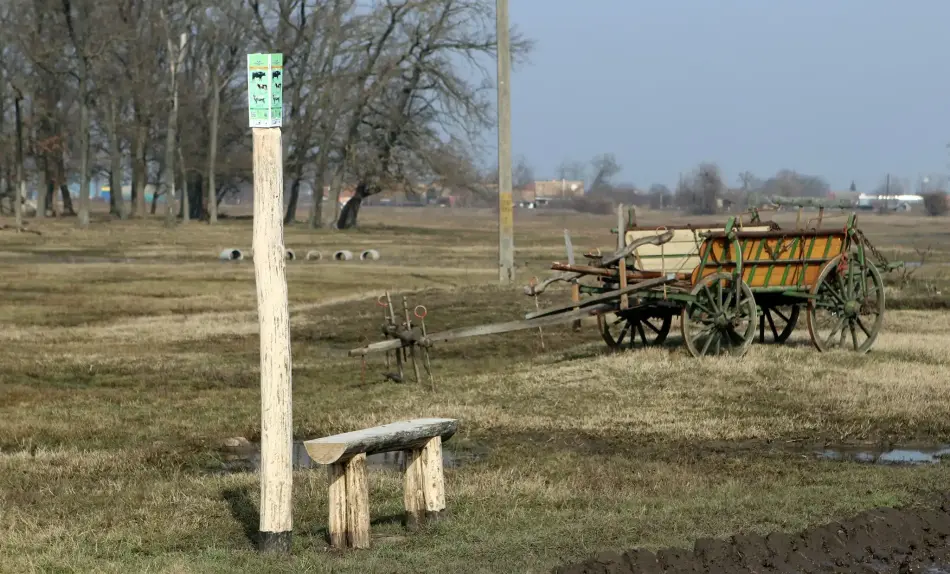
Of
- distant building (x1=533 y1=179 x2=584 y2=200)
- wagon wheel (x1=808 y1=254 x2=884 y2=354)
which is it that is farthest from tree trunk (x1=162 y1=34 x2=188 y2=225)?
distant building (x1=533 y1=179 x2=584 y2=200)

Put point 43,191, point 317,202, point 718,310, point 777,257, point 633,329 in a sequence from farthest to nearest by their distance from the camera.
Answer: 1. point 43,191
2. point 317,202
3. point 633,329
4. point 777,257
5. point 718,310

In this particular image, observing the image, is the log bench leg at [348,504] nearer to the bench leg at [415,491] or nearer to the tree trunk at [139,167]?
the bench leg at [415,491]

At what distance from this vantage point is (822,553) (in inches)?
287

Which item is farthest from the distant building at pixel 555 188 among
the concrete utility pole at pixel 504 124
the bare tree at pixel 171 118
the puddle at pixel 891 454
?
the puddle at pixel 891 454

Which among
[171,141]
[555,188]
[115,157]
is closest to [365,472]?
[171,141]

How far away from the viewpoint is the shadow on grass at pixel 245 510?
26.4 feet

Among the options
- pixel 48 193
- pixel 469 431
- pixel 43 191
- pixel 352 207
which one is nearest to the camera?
pixel 469 431

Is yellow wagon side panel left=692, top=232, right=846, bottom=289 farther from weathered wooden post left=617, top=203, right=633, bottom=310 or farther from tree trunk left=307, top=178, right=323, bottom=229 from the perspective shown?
Result: tree trunk left=307, top=178, right=323, bottom=229

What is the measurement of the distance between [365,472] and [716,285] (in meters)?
8.40

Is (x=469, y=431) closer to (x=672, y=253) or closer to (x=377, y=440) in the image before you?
(x=377, y=440)

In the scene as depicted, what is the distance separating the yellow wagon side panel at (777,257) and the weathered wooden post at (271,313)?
8.50 meters

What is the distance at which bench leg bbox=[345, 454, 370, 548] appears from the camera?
757cm

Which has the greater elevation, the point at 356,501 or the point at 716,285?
the point at 716,285

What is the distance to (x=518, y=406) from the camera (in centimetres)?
1334
